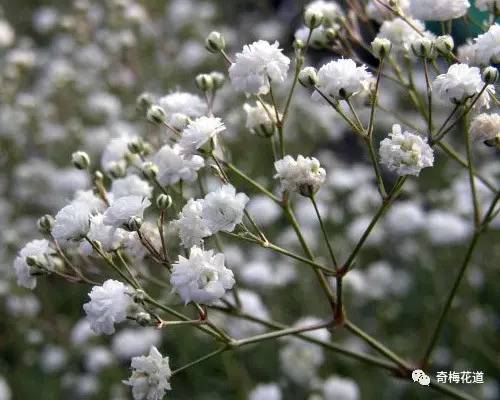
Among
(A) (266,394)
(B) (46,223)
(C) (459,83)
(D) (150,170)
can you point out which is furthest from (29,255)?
(A) (266,394)

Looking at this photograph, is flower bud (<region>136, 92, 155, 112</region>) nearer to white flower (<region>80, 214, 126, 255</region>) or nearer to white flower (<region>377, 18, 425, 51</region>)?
white flower (<region>80, 214, 126, 255</region>)

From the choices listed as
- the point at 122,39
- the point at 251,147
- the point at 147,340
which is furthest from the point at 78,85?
the point at 147,340

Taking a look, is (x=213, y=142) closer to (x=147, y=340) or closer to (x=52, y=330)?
(x=147, y=340)

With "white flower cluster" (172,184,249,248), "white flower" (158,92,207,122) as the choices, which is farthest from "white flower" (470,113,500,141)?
"white flower" (158,92,207,122)

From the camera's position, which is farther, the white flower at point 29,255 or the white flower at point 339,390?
the white flower at point 339,390

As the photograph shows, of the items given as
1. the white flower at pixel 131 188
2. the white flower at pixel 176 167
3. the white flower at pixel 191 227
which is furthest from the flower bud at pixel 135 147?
the white flower at pixel 191 227

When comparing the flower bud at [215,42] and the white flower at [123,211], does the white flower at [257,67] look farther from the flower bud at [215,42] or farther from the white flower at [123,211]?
the white flower at [123,211]
